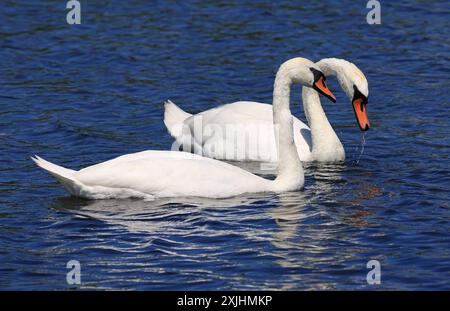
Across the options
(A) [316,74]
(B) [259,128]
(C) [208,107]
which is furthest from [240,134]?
(C) [208,107]

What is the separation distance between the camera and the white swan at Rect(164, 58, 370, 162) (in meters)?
13.9

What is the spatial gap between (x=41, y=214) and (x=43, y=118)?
4.34 meters

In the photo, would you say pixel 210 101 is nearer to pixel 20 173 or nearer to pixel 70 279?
pixel 20 173

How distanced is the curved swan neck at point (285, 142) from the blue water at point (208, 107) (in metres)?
0.19

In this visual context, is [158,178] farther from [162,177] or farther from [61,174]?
[61,174]

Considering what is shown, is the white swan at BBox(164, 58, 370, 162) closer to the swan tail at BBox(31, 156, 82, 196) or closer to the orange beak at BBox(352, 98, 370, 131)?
the orange beak at BBox(352, 98, 370, 131)

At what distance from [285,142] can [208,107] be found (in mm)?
4020

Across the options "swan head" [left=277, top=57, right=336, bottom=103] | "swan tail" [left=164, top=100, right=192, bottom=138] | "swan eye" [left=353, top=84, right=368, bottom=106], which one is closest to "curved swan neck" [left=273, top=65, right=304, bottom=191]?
"swan head" [left=277, top=57, right=336, bottom=103]

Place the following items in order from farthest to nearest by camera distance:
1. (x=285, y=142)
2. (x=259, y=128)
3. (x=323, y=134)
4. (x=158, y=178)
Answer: (x=259, y=128), (x=323, y=134), (x=285, y=142), (x=158, y=178)

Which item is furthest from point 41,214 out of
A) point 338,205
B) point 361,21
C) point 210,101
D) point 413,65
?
point 361,21

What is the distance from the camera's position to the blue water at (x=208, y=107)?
997 cm

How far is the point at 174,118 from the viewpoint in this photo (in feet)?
49.0

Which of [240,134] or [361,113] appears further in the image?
[240,134]

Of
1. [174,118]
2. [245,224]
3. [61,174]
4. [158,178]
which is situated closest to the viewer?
[245,224]
